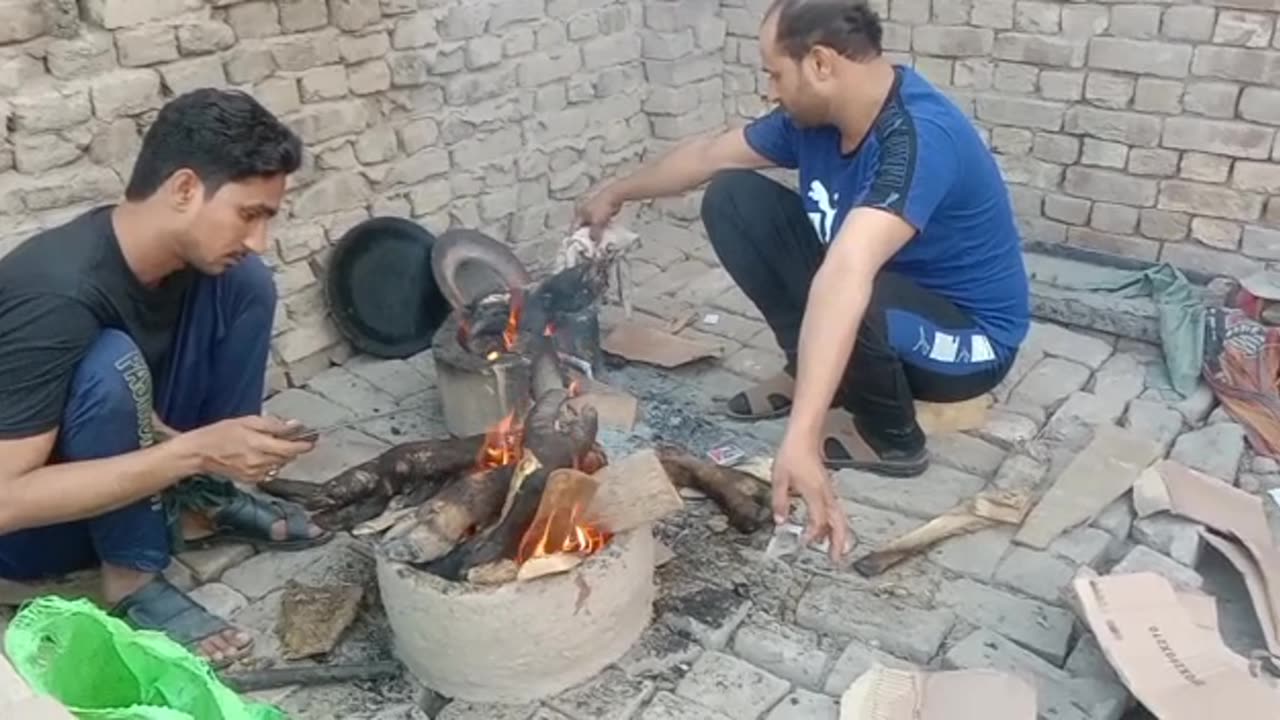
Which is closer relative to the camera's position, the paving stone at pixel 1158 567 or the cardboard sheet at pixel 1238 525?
the cardboard sheet at pixel 1238 525

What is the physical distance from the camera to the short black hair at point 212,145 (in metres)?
2.71

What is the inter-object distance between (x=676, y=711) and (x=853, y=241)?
3.90 ft

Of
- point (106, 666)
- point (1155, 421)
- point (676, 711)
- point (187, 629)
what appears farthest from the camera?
point (1155, 421)

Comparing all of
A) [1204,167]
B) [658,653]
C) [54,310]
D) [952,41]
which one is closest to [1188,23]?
[1204,167]

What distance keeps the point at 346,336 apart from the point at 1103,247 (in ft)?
10.2

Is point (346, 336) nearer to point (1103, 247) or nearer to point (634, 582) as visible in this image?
point (634, 582)

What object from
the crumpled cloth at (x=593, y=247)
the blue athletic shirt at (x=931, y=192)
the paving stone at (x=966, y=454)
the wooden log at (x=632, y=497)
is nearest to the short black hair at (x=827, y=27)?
the blue athletic shirt at (x=931, y=192)

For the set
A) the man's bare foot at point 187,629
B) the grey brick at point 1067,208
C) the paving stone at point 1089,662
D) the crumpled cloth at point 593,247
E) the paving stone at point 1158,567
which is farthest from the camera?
the grey brick at point 1067,208

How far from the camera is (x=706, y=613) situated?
10.1ft

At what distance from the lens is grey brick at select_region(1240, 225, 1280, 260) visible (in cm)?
475

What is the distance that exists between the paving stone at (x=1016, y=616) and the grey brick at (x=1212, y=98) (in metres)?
2.52

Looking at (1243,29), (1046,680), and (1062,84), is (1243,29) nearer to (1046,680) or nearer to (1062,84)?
(1062,84)

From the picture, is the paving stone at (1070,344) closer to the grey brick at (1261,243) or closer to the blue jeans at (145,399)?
the grey brick at (1261,243)

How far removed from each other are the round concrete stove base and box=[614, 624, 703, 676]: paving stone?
0.16 ft
